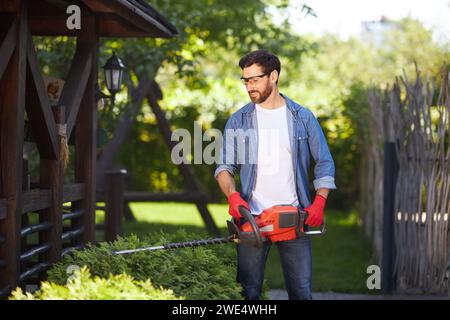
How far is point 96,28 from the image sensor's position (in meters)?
7.04

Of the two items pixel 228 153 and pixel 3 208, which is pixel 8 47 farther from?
pixel 228 153

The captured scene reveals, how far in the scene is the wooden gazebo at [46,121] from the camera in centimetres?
512

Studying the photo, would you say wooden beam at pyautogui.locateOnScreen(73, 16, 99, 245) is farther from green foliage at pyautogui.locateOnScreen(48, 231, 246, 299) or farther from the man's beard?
the man's beard

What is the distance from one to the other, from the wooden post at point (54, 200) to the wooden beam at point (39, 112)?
80 mm

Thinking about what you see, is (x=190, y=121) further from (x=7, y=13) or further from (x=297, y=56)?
(x=7, y=13)

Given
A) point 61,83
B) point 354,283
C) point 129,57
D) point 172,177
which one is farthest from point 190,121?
point 61,83

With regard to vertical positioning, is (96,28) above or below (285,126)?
above

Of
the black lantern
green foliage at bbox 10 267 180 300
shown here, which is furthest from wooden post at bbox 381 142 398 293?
green foliage at bbox 10 267 180 300

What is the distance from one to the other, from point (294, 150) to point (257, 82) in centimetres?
42

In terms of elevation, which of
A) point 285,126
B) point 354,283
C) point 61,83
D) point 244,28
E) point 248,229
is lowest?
point 354,283

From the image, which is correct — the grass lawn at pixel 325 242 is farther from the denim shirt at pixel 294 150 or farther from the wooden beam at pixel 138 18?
the wooden beam at pixel 138 18

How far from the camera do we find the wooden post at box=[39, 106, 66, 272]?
6145mm

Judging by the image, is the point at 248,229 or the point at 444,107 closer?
the point at 248,229
